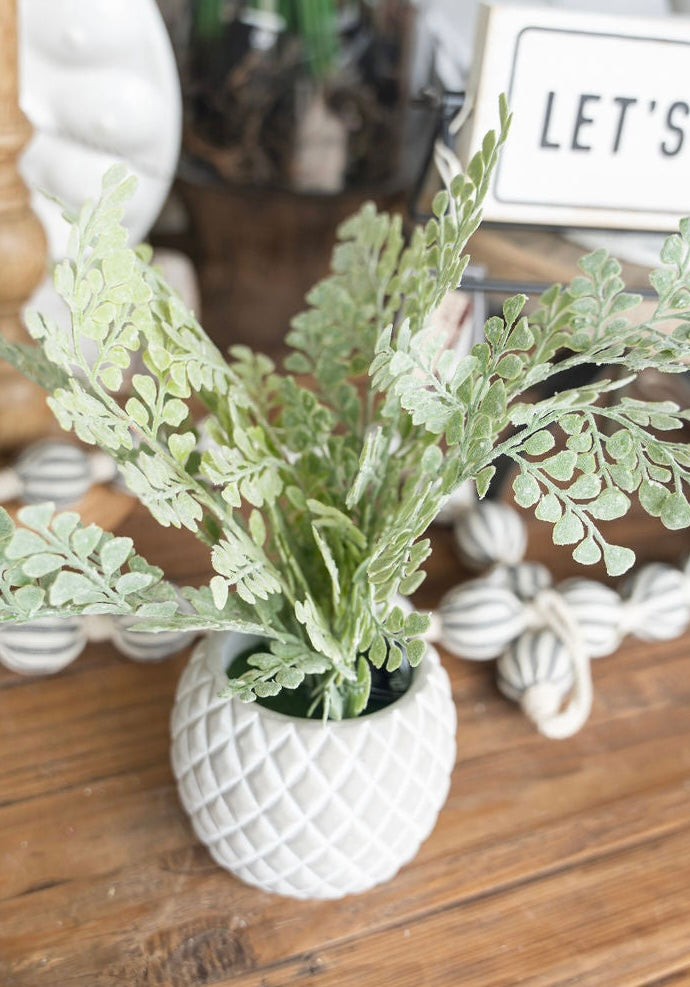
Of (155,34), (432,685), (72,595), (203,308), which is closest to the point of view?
(72,595)

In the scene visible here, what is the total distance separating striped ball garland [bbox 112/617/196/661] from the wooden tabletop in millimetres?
11

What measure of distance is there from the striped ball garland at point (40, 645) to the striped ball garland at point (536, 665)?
0.88 feet

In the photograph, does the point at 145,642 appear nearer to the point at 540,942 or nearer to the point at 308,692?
the point at 308,692

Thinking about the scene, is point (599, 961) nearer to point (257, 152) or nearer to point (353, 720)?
point (353, 720)

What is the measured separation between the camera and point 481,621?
0.58 metres

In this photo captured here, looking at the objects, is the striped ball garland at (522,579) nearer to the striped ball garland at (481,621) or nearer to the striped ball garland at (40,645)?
the striped ball garland at (481,621)

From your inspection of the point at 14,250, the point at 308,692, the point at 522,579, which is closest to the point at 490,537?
the point at 522,579

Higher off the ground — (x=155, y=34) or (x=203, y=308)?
(x=155, y=34)

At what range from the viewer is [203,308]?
1220 mm

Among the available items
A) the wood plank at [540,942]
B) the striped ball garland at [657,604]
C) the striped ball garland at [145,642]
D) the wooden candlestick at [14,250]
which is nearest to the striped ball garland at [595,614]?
the striped ball garland at [657,604]

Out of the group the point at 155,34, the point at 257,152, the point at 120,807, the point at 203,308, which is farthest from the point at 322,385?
the point at 203,308

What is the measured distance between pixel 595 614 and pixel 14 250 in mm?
453

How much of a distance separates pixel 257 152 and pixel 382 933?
33.2 inches

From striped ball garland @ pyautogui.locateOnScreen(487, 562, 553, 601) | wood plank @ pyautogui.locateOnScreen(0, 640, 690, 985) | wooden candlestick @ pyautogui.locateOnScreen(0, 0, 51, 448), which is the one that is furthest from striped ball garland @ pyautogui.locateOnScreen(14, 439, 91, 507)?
striped ball garland @ pyautogui.locateOnScreen(487, 562, 553, 601)
